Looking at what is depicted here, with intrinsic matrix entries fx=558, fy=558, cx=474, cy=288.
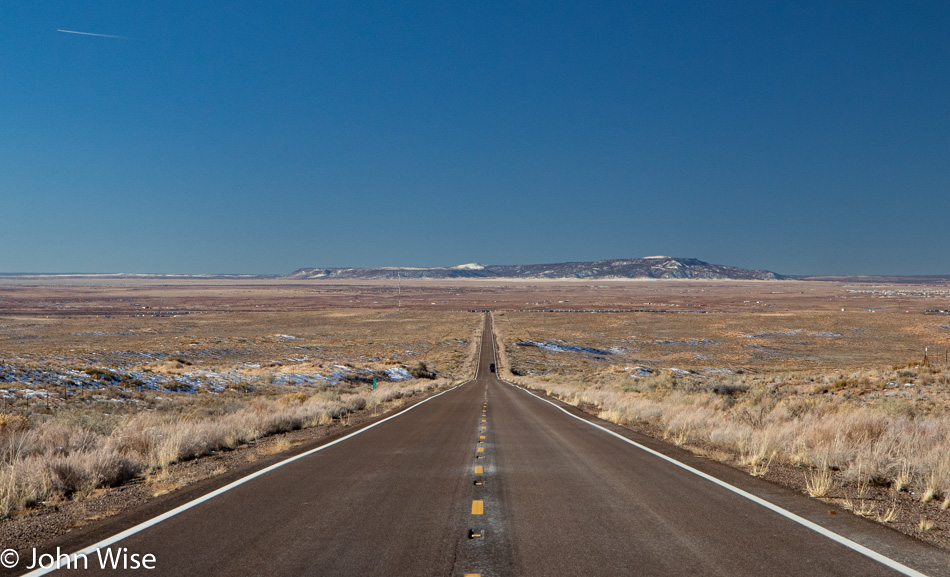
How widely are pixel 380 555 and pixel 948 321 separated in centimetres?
11368

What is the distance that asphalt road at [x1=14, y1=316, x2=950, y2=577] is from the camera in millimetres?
5008

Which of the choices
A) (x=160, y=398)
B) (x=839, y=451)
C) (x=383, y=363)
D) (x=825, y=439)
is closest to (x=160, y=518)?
(x=839, y=451)

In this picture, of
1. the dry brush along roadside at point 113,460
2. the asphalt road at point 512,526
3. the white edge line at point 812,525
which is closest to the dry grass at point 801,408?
the white edge line at point 812,525

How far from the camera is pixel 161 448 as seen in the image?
1102cm

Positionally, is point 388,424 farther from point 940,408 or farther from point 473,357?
point 473,357

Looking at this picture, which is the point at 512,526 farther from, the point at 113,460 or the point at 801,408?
the point at 801,408

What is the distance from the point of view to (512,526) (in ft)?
20.3

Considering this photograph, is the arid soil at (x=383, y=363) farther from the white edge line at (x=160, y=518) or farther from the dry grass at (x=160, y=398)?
the white edge line at (x=160, y=518)

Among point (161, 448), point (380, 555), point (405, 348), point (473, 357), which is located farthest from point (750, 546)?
point (405, 348)

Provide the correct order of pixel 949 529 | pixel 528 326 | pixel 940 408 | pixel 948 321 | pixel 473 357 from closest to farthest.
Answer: pixel 949 529 → pixel 940 408 → pixel 473 357 → pixel 948 321 → pixel 528 326

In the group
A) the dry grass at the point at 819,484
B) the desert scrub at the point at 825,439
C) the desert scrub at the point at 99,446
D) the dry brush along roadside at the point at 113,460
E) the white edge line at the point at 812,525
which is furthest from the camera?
the desert scrub at the point at 825,439

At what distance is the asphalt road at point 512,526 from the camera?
5.01 metres

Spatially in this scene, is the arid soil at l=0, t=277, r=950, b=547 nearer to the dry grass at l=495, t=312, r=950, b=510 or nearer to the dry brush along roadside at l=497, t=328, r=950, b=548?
the dry brush along roadside at l=497, t=328, r=950, b=548

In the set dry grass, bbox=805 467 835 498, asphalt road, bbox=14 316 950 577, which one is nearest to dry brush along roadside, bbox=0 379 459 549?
asphalt road, bbox=14 316 950 577
